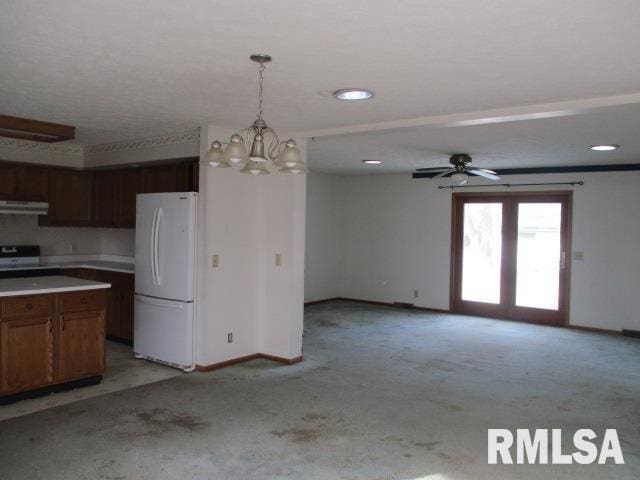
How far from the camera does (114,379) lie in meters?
4.62

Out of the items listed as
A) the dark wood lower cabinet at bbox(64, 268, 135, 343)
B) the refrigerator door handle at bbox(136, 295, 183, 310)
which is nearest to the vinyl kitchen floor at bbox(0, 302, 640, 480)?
the refrigerator door handle at bbox(136, 295, 183, 310)

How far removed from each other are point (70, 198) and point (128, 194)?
35.8 inches

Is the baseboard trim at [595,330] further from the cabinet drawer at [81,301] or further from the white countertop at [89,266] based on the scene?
the cabinet drawer at [81,301]

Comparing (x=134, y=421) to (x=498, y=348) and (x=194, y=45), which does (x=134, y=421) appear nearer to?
(x=194, y=45)

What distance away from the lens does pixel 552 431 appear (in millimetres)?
3654

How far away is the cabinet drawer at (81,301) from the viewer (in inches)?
164

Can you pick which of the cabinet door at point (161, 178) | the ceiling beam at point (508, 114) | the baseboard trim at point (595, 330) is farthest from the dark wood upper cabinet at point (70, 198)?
the baseboard trim at point (595, 330)

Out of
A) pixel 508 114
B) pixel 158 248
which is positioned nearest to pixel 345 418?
pixel 158 248

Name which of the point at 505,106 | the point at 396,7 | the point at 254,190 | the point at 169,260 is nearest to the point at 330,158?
the point at 254,190

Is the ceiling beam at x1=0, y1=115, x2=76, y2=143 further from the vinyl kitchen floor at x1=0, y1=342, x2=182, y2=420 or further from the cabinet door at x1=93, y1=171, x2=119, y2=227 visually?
the vinyl kitchen floor at x1=0, y1=342, x2=182, y2=420

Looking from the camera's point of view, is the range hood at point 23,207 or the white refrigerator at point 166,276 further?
the range hood at point 23,207

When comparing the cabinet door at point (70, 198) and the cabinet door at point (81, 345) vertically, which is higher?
the cabinet door at point (70, 198)

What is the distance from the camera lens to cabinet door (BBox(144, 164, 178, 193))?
5.28 metres

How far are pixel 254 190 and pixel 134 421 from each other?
2505mm
